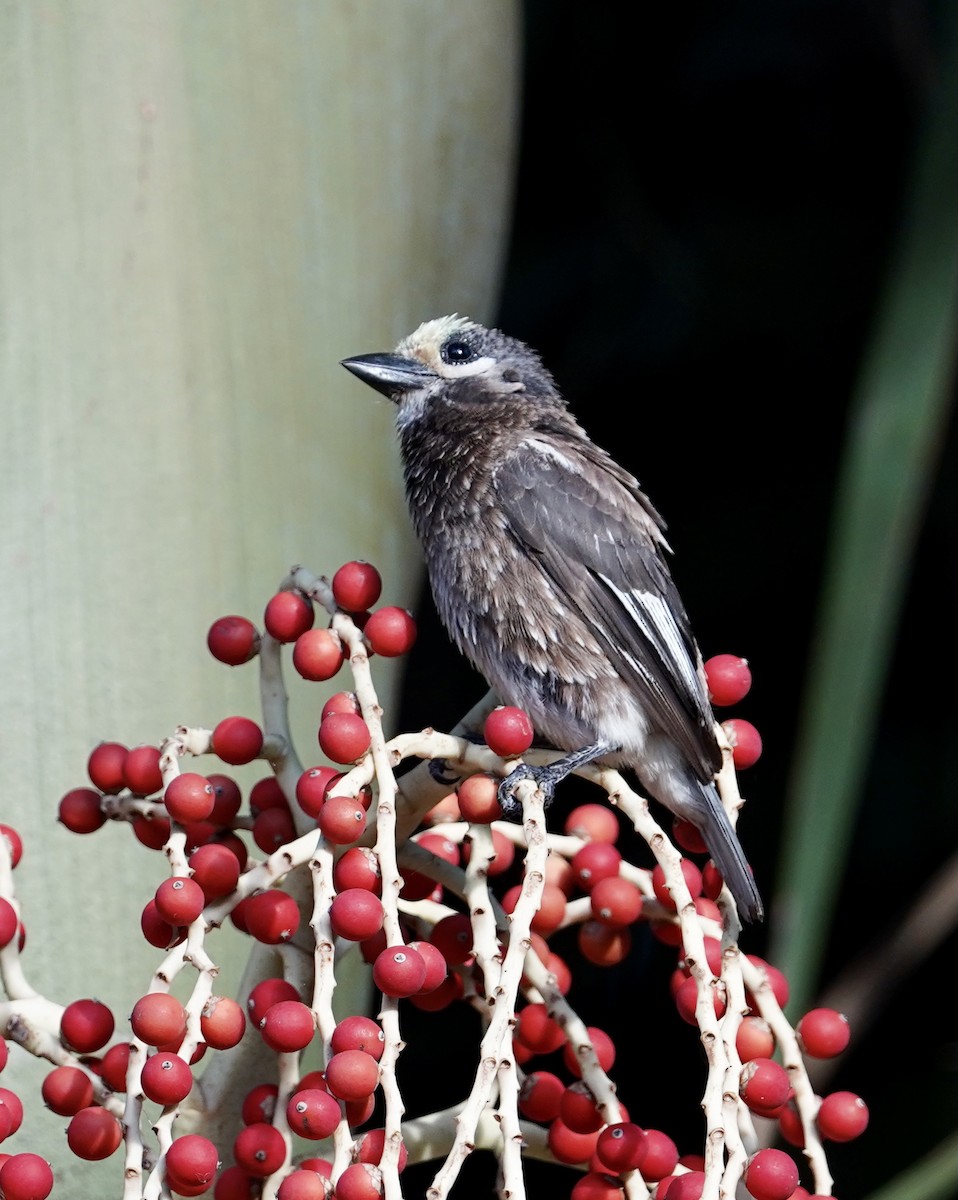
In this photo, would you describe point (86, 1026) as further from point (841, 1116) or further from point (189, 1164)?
point (841, 1116)

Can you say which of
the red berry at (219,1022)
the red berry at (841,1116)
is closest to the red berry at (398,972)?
the red berry at (219,1022)

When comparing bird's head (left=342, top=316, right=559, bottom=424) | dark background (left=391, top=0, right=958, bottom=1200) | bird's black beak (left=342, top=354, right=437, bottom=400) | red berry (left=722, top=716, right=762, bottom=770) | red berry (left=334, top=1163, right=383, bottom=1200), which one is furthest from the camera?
dark background (left=391, top=0, right=958, bottom=1200)

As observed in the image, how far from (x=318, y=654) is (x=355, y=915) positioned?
8.3 inches

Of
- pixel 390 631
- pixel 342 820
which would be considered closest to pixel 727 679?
pixel 390 631

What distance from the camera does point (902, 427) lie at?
160 cm

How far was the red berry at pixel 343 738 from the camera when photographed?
0.92 m

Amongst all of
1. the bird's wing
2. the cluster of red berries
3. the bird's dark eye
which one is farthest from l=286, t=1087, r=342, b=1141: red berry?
the bird's dark eye

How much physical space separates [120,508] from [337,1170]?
564 mm

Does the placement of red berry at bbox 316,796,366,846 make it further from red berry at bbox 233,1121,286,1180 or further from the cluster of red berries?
red berry at bbox 233,1121,286,1180

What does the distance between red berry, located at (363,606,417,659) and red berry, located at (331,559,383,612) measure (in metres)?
0.02

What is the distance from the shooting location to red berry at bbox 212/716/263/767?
3.25 feet

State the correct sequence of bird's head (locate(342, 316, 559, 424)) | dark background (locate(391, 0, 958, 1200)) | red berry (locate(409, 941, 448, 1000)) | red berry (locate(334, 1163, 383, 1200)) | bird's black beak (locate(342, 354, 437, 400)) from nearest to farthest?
red berry (locate(334, 1163, 383, 1200)), red berry (locate(409, 941, 448, 1000)), bird's black beak (locate(342, 354, 437, 400)), bird's head (locate(342, 316, 559, 424)), dark background (locate(391, 0, 958, 1200))

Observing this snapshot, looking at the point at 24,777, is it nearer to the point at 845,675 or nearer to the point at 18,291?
the point at 18,291

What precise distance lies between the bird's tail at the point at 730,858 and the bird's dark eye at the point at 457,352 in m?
0.64
